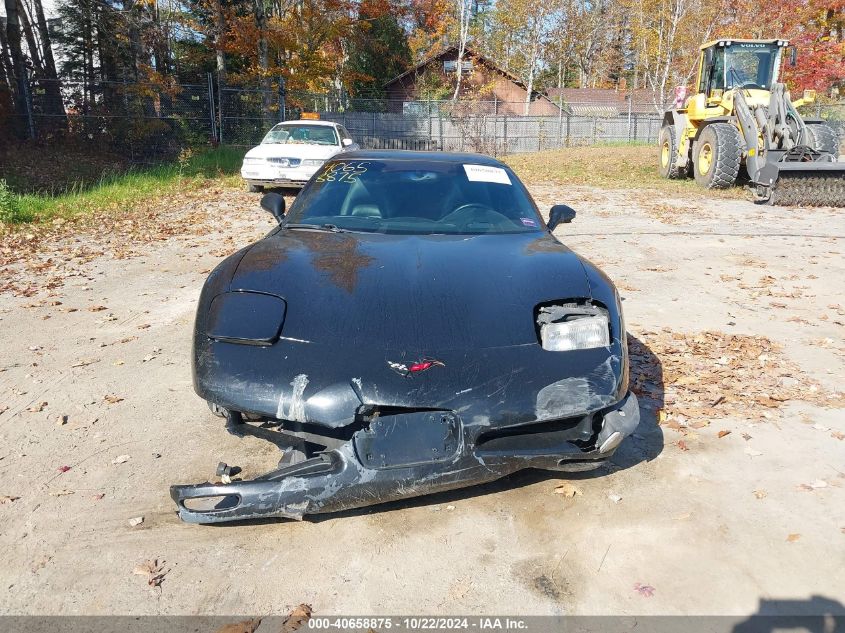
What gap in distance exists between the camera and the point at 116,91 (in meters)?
19.0

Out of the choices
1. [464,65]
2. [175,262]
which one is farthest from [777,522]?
[464,65]

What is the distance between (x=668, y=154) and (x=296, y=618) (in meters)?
17.0

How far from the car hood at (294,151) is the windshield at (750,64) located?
27.8 feet

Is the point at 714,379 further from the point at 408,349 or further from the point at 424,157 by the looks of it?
the point at 408,349

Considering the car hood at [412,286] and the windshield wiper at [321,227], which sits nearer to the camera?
the car hood at [412,286]

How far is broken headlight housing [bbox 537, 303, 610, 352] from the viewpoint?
279 centimetres

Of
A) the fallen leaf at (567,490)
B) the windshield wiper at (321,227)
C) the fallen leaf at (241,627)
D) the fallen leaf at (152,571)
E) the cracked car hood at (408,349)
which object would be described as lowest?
the fallen leaf at (241,627)

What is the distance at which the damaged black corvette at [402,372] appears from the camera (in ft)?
8.07

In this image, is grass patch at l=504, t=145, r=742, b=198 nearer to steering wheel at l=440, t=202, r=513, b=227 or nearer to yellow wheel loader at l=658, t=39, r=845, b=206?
yellow wheel loader at l=658, t=39, r=845, b=206

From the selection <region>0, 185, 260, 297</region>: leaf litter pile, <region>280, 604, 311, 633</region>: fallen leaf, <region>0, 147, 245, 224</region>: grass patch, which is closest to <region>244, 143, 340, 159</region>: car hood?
<region>0, 185, 260, 297</region>: leaf litter pile

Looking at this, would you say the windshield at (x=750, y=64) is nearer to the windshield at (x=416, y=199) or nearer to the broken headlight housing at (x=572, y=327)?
the windshield at (x=416, y=199)

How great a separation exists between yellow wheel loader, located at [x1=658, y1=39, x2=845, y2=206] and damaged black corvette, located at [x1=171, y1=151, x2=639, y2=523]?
10764 millimetres

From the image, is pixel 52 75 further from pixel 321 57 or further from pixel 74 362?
pixel 74 362

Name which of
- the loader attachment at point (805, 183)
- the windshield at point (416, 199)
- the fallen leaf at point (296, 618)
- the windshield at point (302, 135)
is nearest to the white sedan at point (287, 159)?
the windshield at point (302, 135)
